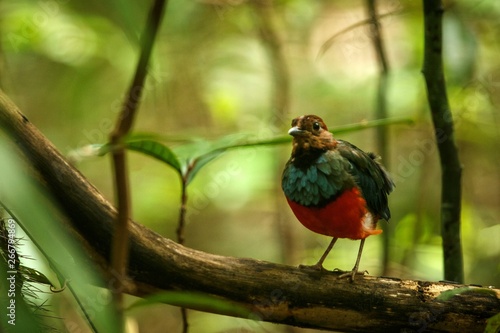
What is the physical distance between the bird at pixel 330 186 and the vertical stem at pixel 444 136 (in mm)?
259

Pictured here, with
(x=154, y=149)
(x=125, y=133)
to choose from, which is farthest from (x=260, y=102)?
(x=125, y=133)

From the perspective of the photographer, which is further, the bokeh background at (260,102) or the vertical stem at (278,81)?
the vertical stem at (278,81)

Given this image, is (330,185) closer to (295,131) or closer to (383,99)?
(295,131)

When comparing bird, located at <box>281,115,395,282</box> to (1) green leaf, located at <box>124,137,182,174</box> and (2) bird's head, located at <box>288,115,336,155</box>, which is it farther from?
(1) green leaf, located at <box>124,137,182,174</box>

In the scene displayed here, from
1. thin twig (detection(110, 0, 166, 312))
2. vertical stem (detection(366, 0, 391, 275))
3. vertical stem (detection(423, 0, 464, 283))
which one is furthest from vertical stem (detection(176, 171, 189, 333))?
vertical stem (detection(366, 0, 391, 275))

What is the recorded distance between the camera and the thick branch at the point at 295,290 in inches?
83.7

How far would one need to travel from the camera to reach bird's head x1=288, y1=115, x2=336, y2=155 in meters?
2.50

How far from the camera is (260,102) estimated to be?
5512 mm

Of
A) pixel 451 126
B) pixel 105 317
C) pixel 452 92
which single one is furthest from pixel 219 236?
pixel 105 317

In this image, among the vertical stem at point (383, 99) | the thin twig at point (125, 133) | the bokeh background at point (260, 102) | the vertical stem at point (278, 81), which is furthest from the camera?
the vertical stem at point (278, 81)

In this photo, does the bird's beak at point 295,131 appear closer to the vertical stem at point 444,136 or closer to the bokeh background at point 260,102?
the vertical stem at point 444,136

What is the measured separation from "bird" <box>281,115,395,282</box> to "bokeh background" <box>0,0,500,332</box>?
40.7 inches

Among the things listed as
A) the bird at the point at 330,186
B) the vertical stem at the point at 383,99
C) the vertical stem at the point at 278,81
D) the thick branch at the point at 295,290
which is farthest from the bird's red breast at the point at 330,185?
the vertical stem at the point at 278,81

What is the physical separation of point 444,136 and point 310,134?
1.66 feet
